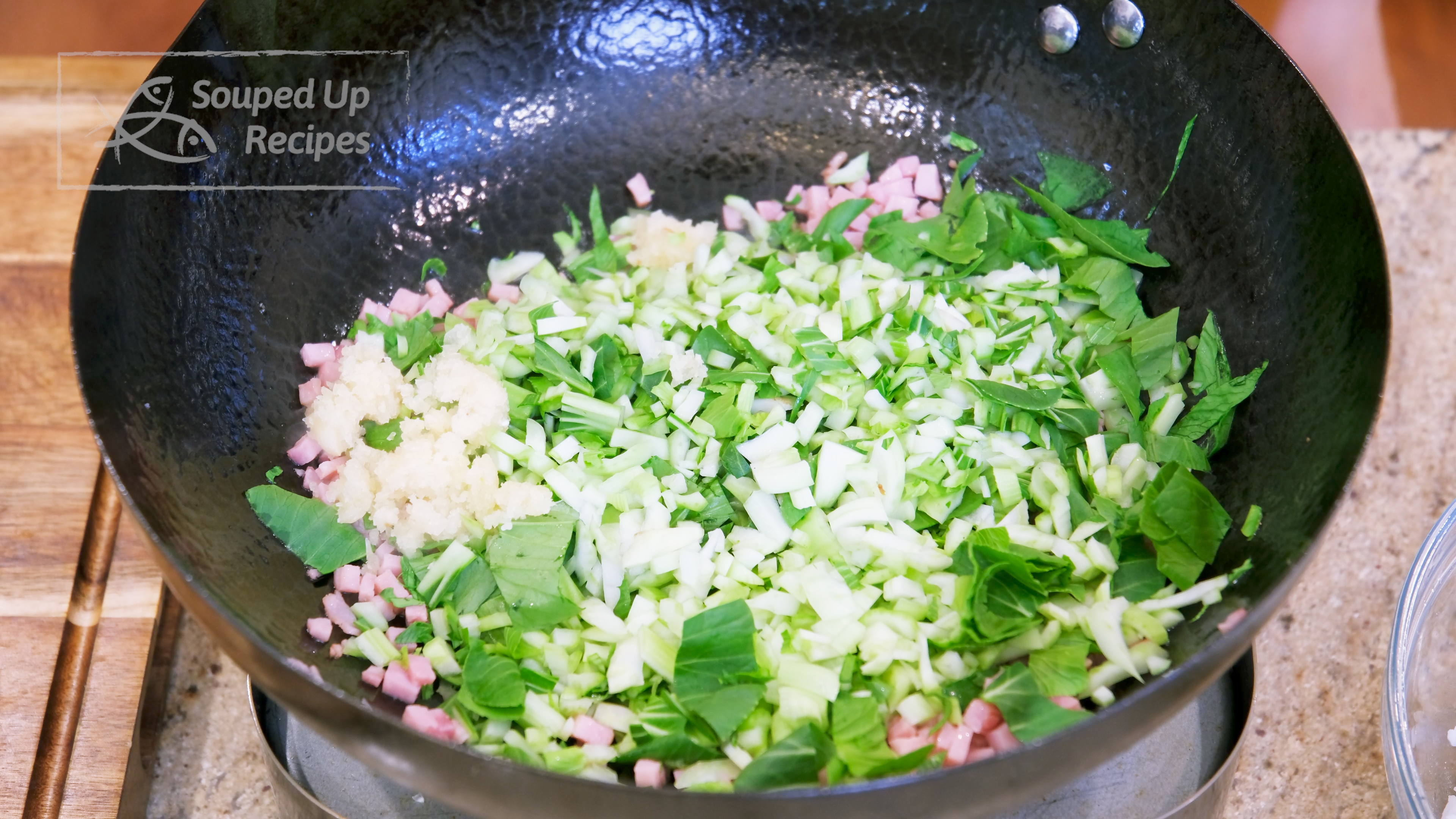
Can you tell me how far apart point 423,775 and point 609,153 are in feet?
2.74

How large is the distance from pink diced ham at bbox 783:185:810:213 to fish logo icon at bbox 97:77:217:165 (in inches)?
25.0

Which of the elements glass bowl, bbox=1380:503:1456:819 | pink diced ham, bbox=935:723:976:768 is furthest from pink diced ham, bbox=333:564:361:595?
glass bowl, bbox=1380:503:1456:819

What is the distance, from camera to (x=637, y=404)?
3.65 ft

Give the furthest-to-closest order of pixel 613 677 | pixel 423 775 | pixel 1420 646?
pixel 1420 646
pixel 613 677
pixel 423 775

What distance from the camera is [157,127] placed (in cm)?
102

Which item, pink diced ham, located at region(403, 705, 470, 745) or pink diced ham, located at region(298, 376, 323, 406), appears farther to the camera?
pink diced ham, located at region(298, 376, 323, 406)

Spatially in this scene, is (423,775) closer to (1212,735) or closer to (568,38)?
(1212,735)

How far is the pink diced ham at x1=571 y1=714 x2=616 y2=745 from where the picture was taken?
2.90ft

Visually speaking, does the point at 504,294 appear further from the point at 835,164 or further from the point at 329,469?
the point at 835,164

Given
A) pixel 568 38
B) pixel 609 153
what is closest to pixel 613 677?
pixel 609 153

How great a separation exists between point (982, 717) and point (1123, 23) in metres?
0.77

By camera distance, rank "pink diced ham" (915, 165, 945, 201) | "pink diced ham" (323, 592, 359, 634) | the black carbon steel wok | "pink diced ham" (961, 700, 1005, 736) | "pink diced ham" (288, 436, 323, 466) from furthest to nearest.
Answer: "pink diced ham" (915, 165, 945, 201), "pink diced ham" (288, 436, 323, 466), "pink diced ham" (323, 592, 359, 634), "pink diced ham" (961, 700, 1005, 736), the black carbon steel wok

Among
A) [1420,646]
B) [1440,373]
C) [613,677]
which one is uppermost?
[1440,373]

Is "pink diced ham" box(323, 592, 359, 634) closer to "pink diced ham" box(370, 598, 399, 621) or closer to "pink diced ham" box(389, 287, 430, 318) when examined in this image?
"pink diced ham" box(370, 598, 399, 621)
